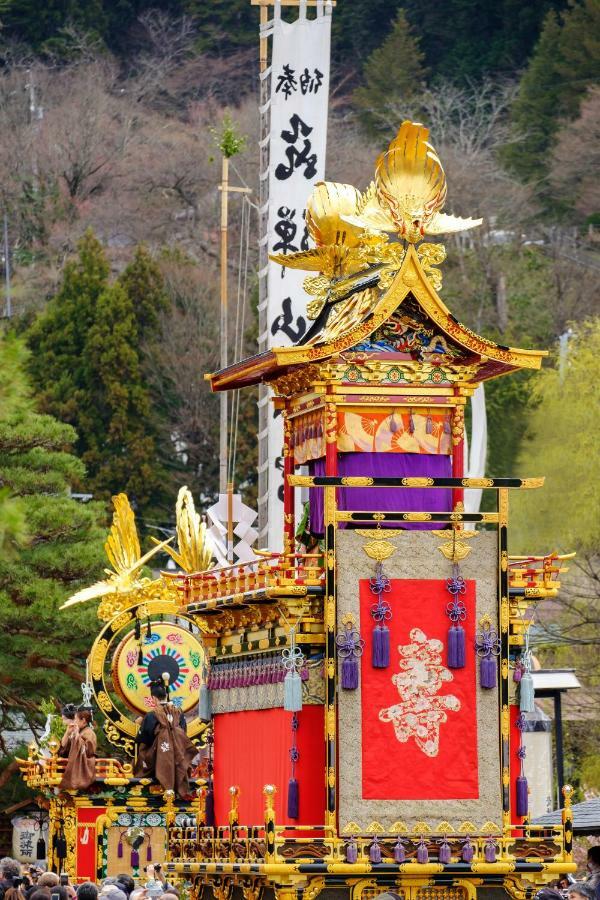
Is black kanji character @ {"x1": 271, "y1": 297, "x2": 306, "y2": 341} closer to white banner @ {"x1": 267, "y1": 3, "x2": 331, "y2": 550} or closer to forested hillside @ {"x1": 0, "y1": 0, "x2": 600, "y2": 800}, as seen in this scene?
white banner @ {"x1": 267, "y1": 3, "x2": 331, "y2": 550}

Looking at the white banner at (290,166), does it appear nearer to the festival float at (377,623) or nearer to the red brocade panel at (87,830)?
the red brocade panel at (87,830)

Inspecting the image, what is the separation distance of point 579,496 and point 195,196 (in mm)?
24377

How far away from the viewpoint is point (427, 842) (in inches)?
977

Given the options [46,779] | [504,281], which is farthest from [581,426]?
[46,779]

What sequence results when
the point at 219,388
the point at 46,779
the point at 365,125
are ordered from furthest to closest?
the point at 365,125 → the point at 46,779 → the point at 219,388

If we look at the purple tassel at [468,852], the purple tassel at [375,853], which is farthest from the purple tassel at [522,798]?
the purple tassel at [375,853]

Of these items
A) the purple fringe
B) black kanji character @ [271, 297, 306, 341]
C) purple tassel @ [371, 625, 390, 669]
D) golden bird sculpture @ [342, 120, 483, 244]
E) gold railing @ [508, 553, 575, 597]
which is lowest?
the purple fringe

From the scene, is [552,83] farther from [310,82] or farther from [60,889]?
[60,889]

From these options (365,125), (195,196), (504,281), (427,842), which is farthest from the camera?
(365,125)

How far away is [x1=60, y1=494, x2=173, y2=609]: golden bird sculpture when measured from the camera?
35000 millimetres

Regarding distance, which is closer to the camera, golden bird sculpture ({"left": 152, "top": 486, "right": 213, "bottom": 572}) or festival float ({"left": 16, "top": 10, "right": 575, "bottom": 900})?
festival float ({"left": 16, "top": 10, "right": 575, "bottom": 900})

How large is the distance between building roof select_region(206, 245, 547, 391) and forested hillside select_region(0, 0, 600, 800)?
51.7ft

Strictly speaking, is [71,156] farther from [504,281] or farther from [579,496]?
[579,496]

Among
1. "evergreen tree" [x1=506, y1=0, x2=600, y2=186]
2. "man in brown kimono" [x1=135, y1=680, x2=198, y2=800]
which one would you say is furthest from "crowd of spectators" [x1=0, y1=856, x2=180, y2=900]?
"evergreen tree" [x1=506, y1=0, x2=600, y2=186]
